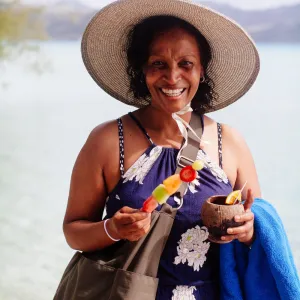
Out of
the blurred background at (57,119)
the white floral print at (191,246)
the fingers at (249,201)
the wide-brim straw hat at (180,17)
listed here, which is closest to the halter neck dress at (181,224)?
the white floral print at (191,246)

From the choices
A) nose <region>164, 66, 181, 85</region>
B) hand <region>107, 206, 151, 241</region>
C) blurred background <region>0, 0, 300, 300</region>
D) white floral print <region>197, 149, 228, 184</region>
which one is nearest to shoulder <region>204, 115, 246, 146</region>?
white floral print <region>197, 149, 228, 184</region>

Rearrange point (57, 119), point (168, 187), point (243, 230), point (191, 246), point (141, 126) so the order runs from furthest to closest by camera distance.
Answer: point (57, 119)
point (141, 126)
point (191, 246)
point (243, 230)
point (168, 187)

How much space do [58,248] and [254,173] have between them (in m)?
2.82

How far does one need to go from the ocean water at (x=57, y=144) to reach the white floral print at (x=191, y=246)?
2.24 meters

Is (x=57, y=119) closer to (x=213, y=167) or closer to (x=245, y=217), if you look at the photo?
(x=213, y=167)

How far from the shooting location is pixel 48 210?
545cm

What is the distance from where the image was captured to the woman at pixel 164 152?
6.40ft

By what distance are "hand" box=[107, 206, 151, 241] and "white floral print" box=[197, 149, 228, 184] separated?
30 centimetres

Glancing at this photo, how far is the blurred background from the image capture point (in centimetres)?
475

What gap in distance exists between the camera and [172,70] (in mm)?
1989

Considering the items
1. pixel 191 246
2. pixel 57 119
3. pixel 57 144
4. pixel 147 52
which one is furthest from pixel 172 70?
pixel 57 119

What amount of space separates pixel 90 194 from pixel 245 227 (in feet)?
1.52

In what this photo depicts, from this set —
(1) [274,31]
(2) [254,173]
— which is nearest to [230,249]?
(2) [254,173]

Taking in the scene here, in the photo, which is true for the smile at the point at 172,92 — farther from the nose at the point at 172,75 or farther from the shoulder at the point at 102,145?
the shoulder at the point at 102,145
